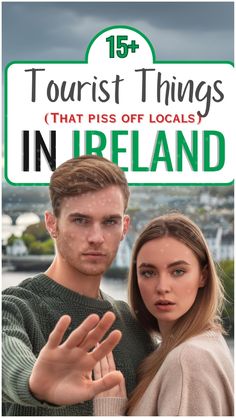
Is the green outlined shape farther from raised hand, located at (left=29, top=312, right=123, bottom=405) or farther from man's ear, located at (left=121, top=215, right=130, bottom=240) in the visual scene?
raised hand, located at (left=29, top=312, right=123, bottom=405)

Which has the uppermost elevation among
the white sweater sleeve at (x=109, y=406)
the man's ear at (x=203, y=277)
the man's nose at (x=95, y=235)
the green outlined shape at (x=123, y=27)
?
the green outlined shape at (x=123, y=27)

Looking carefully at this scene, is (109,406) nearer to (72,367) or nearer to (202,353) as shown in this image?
(202,353)

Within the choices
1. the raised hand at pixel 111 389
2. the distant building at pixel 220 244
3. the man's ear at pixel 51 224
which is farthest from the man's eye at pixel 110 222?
the raised hand at pixel 111 389

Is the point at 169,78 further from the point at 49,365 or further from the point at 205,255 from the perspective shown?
the point at 49,365

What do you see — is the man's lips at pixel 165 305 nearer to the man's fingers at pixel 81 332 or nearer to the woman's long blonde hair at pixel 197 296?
the woman's long blonde hair at pixel 197 296

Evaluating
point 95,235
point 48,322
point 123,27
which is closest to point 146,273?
point 95,235

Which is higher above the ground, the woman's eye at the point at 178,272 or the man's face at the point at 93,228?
the man's face at the point at 93,228
